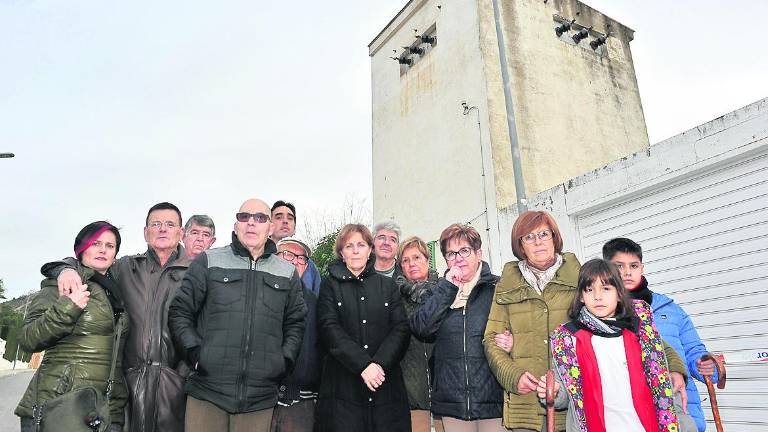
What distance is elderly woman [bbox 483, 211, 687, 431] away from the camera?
289 cm

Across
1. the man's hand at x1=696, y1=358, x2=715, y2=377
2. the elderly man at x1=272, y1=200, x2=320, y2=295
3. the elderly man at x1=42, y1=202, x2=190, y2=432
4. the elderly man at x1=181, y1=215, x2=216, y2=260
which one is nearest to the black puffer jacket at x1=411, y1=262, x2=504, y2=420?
the man's hand at x1=696, y1=358, x2=715, y2=377

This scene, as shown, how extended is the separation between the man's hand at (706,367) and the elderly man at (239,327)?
2.80 metres

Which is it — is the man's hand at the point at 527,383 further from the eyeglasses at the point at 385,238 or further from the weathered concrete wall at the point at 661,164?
the weathered concrete wall at the point at 661,164

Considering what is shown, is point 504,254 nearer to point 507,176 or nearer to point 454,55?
point 507,176

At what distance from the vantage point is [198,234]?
15.3 ft

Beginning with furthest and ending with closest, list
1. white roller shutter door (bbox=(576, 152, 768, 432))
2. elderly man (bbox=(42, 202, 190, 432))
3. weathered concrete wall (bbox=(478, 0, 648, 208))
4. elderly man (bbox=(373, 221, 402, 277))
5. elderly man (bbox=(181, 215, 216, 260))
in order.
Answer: weathered concrete wall (bbox=(478, 0, 648, 208)) < white roller shutter door (bbox=(576, 152, 768, 432)) < elderly man (bbox=(181, 215, 216, 260)) < elderly man (bbox=(373, 221, 402, 277)) < elderly man (bbox=(42, 202, 190, 432))

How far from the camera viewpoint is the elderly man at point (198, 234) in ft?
15.2

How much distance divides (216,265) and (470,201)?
33.6ft

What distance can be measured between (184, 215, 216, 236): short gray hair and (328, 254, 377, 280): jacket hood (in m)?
1.65

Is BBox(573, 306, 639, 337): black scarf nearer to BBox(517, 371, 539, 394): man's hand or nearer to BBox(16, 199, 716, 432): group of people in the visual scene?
BBox(16, 199, 716, 432): group of people

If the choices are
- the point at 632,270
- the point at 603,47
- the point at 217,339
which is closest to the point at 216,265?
A: the point at 217,339

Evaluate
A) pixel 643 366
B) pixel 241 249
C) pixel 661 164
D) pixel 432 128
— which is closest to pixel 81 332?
pixel 241 249

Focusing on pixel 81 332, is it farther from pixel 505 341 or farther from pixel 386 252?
pixel 505 341

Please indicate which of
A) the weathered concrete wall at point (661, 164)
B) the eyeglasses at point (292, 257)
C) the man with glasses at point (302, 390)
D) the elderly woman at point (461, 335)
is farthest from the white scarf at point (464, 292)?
the weathered concrete wall at point (661, 164)
